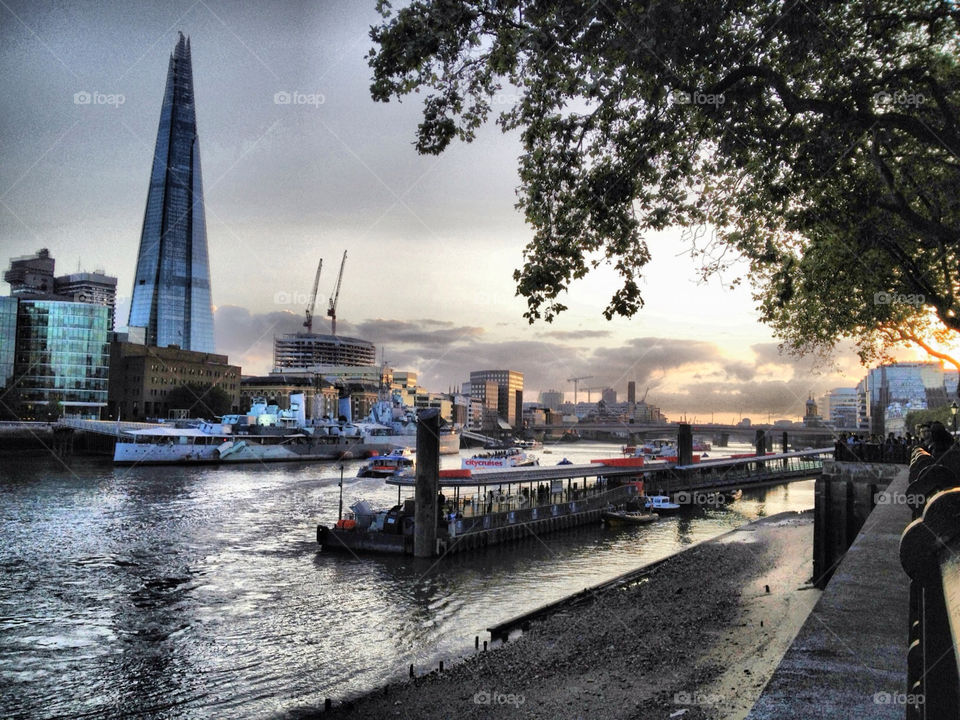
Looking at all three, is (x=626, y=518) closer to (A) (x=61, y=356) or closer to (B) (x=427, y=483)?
(B) (x=427, y=483)

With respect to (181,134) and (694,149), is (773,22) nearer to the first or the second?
(694,149)

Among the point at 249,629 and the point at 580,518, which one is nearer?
the point at 249,629

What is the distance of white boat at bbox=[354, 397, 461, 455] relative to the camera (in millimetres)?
121000

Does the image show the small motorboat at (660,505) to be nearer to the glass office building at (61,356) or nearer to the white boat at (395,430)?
the white boat at (395,430)

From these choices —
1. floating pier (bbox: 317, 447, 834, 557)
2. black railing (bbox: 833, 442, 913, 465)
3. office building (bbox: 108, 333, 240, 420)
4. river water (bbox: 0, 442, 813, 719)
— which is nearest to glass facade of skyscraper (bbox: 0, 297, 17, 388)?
office building (bbox: 108, 333, 240, 420)

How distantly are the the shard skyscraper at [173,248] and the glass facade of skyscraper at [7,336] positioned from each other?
247ft

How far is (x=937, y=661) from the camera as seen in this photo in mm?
2516

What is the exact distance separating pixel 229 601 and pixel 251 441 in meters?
78.1

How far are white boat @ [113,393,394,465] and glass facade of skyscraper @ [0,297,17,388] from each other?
99.3 feet

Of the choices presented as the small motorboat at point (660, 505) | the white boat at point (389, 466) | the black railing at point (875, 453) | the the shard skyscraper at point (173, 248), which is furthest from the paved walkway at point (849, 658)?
the the shard skyscraper at point (173, 248)

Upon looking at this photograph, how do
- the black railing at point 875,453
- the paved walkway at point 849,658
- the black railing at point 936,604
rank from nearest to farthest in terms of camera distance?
the black railing at point 936,604 → the paved walkway at point 849,658 → the black railing at point 875,453

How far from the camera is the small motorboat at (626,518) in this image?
1754 inches

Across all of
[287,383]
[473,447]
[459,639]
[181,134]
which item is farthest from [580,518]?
[181,134]

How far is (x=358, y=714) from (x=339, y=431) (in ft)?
333
